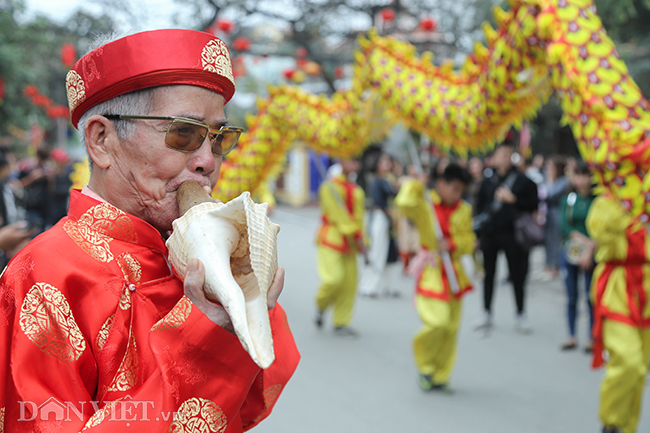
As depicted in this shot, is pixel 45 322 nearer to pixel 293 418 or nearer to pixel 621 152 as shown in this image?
pixel 621 152

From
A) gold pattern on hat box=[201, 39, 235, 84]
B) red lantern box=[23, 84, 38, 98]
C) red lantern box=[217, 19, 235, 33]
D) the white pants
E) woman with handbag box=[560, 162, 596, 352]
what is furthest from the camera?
red lantern box=[23, 84, 38, 98]

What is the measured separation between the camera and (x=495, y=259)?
19.7 ft

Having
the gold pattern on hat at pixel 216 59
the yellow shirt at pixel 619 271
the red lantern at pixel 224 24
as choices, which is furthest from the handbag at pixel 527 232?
the red lantern at pixel 224 24

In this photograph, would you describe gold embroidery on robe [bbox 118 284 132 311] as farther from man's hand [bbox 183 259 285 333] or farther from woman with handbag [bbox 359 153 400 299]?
woman with handbag [bbox 359 153 400 299]

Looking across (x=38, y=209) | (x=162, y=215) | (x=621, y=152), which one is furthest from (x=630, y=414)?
(x=38, y=209)

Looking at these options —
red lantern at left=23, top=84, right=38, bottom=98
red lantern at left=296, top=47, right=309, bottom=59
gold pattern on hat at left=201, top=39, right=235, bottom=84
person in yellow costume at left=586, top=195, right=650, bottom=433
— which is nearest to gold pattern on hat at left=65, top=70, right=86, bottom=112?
gold pattern on hat at left=201, top=39, right=235, bottom=84

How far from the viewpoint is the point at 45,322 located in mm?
1030

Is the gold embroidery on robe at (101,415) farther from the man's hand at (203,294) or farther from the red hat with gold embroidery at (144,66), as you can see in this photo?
the red hat with gold embroidery at (144,66)

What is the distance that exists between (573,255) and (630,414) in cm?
193

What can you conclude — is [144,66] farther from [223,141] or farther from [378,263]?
[378,263]

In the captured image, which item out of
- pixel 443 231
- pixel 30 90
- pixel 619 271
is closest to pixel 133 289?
pixel 619 271

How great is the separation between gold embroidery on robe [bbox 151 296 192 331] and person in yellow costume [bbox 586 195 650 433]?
8.62 feet

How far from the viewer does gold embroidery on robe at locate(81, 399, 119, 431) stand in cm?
97

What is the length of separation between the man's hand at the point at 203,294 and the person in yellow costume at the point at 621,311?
2492 millimetres
